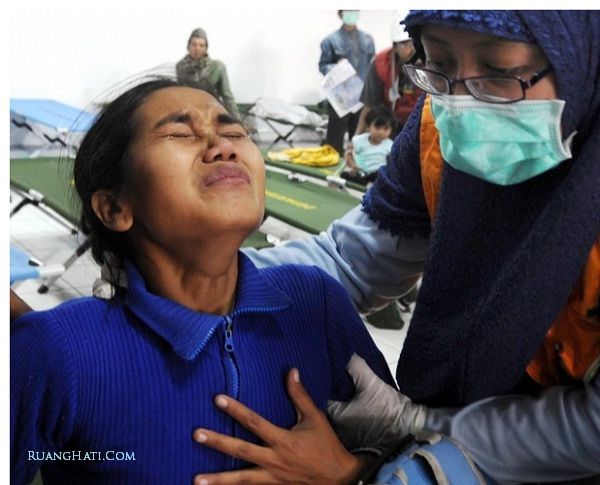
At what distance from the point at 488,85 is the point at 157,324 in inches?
15.7

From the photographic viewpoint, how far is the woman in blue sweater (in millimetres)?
570

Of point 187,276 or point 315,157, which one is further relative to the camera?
point 315,157

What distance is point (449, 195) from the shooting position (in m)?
0.72

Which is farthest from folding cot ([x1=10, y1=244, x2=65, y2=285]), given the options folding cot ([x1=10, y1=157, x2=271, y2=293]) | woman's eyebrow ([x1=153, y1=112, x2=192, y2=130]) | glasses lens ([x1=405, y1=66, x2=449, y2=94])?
glasses lens ([x1=405, y1=66, x2=449, y2=94])

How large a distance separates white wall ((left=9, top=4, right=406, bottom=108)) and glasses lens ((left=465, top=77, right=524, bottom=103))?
0.15 metres

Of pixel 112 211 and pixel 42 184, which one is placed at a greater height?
pixel 112 211

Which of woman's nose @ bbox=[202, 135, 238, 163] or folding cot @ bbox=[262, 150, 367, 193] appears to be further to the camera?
folding cot @ bbox=[262, 150, 367, 193]

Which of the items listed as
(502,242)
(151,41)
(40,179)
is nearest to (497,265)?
(502,242)

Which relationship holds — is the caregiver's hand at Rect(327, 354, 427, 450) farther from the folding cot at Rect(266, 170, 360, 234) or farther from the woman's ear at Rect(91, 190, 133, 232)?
the folding cot at Rect(266, 170, 360, 234)

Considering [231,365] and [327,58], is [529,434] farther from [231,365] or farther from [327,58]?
[327,58]

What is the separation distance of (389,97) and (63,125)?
8.14 ft

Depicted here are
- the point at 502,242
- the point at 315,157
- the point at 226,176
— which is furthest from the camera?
the point at 315,157

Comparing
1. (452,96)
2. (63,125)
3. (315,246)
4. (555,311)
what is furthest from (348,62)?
(63,125)

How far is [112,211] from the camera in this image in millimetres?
631
